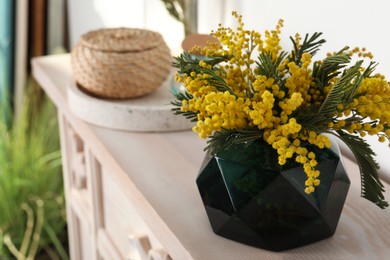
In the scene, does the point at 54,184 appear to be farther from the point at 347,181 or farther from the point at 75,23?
the point at 347,181

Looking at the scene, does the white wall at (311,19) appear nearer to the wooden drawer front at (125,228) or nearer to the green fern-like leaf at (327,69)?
the green fern-like leaf at (327,69)

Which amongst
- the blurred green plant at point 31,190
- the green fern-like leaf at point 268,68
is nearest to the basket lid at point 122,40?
the green fern-like leaf at point 268,68

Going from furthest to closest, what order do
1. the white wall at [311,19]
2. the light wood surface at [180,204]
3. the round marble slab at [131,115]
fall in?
the round marble slab at [131,115]
the white wall at [311,19]
the light wood surface at [180,204]

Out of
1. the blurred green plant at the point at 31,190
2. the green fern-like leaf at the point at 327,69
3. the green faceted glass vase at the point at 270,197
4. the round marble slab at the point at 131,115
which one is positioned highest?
the green fern-like leaf at the point at 327,69

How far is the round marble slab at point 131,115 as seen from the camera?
1083 millimetres

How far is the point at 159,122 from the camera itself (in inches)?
42.8

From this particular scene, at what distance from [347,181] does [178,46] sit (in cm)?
82

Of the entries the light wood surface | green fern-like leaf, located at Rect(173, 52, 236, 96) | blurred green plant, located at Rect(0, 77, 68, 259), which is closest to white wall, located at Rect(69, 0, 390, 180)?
the light wood surface

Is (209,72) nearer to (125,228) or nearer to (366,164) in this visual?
(366,164)

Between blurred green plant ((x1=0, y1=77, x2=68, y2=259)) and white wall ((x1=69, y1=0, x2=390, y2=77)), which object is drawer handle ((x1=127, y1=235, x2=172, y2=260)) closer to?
white wall ((x1=69, y1=0, x2=390, y2=77))

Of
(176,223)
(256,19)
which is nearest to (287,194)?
(176,223)

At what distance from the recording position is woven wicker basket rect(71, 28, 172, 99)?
1.10 metres

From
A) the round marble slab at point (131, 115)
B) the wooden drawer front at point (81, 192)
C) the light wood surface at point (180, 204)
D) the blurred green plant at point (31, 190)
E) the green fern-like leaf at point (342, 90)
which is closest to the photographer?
the green fern-like leaf at point (342, 90)

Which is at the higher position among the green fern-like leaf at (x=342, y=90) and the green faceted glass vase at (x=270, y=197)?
the green fern-like leaf at (x=342, y=90)
